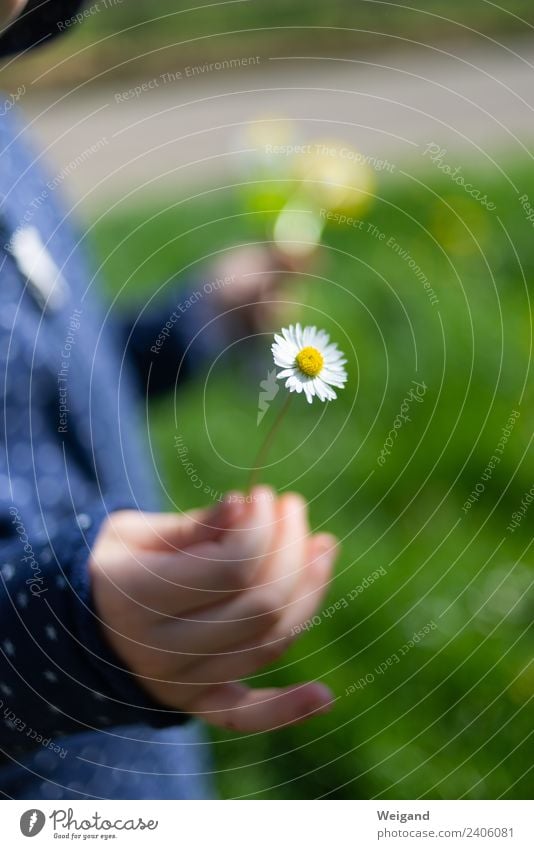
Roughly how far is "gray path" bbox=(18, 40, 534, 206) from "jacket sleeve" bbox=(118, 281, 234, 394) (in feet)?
2.55

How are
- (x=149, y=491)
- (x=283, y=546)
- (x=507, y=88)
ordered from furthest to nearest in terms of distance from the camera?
(x=507, y=88), (x=149, y=491), (x=283, y=546)

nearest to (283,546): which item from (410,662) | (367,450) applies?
(410,662)

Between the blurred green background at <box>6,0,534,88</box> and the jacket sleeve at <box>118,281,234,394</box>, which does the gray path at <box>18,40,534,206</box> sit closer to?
the blurred green background at <box>6,0,534,88</box>

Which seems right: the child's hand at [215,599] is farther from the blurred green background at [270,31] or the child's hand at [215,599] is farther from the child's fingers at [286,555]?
the blurred green background at [270,31]

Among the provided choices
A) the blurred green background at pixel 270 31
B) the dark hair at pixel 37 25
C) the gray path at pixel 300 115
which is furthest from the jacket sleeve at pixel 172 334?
the blurred green background at pixel 270 31

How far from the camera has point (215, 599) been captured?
361 millimetres

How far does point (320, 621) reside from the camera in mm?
804

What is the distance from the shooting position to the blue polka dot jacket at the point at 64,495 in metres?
0.40

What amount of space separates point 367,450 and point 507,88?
92 cm

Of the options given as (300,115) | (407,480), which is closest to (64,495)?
(407,480)

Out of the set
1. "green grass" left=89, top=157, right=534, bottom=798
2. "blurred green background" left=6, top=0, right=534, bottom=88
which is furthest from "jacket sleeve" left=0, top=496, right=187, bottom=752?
"blurred green background" left=6, top=0, right=534, bottom=88

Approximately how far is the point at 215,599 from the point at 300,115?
134 cm

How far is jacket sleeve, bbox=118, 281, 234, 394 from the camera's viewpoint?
2.19 ft
